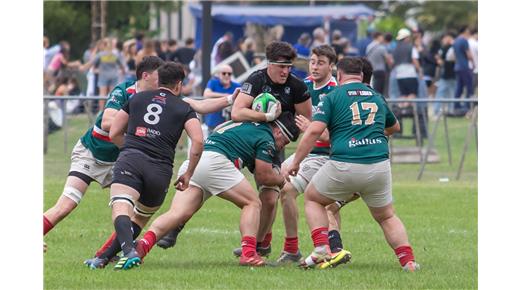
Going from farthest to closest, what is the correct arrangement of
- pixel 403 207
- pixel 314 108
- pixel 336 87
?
1. pixel 403 207
2. pixel 314 108
3. pixel 336 87

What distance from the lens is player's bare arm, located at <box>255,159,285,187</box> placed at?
35.5ft

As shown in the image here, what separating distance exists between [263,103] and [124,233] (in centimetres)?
167

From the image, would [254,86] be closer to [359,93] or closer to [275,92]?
[275,92]

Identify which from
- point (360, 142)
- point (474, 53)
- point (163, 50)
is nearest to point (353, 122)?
point (360, 142)

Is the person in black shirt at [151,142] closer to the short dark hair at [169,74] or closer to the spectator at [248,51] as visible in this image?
the short dark hair at [169,74]

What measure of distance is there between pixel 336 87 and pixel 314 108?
0.80 meters

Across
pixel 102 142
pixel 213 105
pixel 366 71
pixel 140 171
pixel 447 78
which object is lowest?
pixel 447 78

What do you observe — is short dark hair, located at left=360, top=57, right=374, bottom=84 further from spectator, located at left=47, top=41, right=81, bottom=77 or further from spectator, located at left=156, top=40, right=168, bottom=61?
spectator, located at left=47, top=41, right=81, bottom=77

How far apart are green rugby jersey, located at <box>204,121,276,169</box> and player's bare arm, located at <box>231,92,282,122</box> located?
0.06 metres

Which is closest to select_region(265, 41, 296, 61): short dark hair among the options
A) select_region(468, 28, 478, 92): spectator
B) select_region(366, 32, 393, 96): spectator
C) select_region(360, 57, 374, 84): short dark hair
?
select_region(360, 57, 374, 84): short dark hair

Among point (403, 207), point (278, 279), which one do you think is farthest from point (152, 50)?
point (278, 279)

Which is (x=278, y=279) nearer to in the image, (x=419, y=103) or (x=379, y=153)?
(x=379, y=153)

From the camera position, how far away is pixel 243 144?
10.8 metres

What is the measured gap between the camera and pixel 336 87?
1059cm
